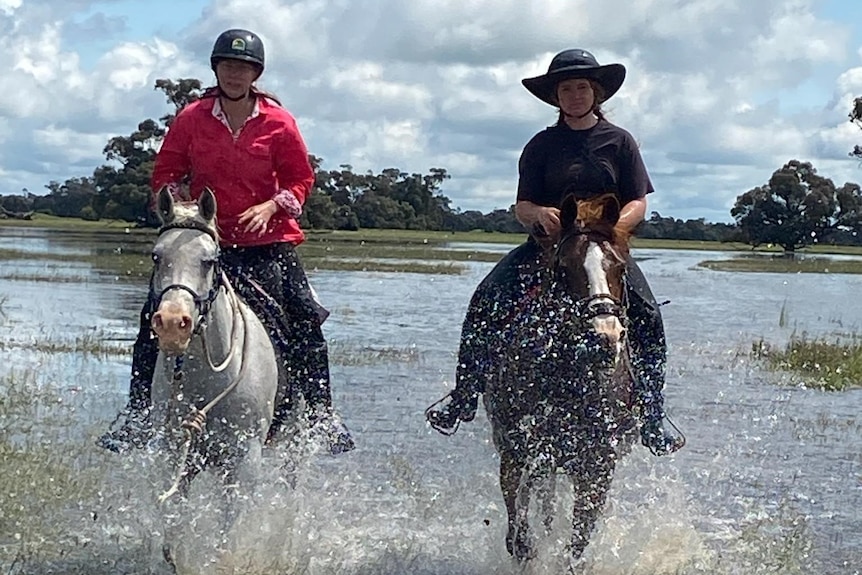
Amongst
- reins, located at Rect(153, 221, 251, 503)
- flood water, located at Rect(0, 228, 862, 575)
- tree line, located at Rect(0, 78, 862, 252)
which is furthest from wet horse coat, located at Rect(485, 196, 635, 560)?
tree line, located at Rect(0, 78, 862, 252)

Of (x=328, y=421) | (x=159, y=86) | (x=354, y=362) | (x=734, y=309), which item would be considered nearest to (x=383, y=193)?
(x=159, y=86)

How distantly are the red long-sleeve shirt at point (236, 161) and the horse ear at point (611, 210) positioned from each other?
2.00 meters

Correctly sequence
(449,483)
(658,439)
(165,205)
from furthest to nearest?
(449,483)
(658,439)
(165,205)

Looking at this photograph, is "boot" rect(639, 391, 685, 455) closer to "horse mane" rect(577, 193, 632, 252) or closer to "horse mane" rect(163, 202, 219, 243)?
"horse mane" rect(577, 193, 632, 252)

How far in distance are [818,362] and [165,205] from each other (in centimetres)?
1384

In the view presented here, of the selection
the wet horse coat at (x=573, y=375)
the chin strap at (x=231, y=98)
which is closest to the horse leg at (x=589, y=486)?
→ the wet horse coat at (x=573, y=375)

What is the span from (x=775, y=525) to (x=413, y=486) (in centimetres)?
280

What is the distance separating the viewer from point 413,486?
9.92 meters

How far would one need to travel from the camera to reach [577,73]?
7.44m

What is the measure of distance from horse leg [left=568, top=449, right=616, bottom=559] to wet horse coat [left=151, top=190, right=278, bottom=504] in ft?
6.15

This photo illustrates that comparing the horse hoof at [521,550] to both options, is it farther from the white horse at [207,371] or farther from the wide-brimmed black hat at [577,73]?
the wide-brimmed black hat at [577,73]

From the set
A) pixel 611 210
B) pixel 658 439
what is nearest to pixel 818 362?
pixel 658 439

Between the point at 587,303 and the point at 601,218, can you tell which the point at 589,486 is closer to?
the point at 587,303

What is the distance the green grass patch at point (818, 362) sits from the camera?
55.6ft
